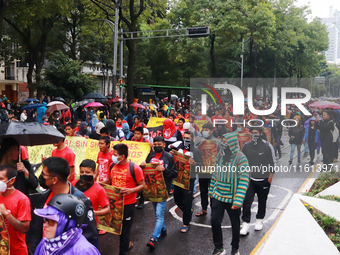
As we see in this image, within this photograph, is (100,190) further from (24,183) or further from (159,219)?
(159,219)

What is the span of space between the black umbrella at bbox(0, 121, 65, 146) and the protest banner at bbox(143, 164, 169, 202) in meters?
1.59

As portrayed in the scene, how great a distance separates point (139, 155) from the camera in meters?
7.77

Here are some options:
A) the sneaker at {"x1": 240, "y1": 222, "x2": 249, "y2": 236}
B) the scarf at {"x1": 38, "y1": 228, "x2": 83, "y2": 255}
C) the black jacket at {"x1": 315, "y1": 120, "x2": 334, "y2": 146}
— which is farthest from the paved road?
the black jacket at {"x1": 315, "y1": 120, "x2": 334, "y2": 146}

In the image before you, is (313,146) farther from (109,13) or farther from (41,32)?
(41,32)

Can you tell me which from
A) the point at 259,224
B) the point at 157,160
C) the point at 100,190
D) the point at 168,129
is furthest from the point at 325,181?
the point at 100,190

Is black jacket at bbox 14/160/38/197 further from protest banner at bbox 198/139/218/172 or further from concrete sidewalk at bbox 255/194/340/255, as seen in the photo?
protest banner at bbox 198/139/218/172

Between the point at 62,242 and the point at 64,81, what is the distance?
2650 cm

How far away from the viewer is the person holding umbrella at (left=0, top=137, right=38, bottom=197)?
14.1ft

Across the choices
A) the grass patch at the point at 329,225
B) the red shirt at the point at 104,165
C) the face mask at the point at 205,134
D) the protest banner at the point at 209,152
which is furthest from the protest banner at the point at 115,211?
the grass patch at the point at 329,225

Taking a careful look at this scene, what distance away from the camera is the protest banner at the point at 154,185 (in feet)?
19.4

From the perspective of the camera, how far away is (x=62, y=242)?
257cm

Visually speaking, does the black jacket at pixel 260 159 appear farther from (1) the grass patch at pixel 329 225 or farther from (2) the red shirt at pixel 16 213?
(2) the red shirt at pixel 16 213

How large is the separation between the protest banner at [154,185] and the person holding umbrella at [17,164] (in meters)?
1.99

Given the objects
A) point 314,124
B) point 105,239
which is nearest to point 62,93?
point 314,124
